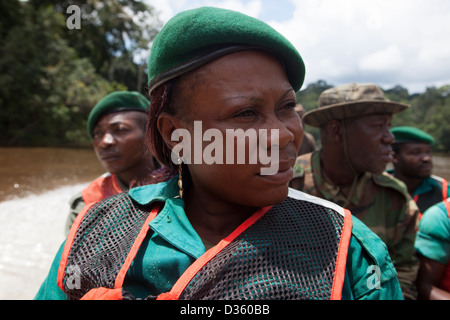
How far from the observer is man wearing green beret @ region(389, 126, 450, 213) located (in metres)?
4.29

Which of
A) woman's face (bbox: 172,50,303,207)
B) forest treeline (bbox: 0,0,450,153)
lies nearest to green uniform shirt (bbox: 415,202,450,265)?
woman's face (bbox: 172,50,303,207)

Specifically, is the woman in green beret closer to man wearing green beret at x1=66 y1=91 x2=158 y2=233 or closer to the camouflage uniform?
the camouflage uniform

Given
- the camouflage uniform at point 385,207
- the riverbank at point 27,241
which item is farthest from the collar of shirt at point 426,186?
the riverbank at point 27,241

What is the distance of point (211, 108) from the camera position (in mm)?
1195

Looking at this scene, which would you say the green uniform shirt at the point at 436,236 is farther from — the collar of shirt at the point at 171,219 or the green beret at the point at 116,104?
the green beret at the point at 116,104

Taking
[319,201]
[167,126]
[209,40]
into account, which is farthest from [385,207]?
[209,40]

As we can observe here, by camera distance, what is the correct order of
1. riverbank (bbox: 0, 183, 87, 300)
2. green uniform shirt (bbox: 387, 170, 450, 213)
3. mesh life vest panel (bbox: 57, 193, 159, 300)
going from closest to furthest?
mesh life vest panel (bbox: 57, 193, 159, 300)
green uniform shirt (bbox: 387, 170, 450, 213)
riverbank (bbox: 0, 183, 87, 300)

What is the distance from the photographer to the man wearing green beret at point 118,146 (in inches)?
119

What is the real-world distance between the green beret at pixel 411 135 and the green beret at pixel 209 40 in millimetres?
3906

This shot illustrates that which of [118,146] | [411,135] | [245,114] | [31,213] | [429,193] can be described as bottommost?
[31,213]

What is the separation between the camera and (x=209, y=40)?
3.84ft

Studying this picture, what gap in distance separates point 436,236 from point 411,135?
8.51ft

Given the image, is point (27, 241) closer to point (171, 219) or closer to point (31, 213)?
point (31, 213)

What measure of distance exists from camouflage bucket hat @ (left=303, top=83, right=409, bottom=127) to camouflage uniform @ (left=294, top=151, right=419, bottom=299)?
1.50ft
